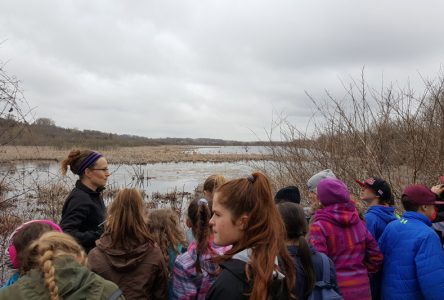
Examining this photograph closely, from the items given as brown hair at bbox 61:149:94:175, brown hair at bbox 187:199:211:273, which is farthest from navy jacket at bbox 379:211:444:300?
brown hair at bbox 61:149:94:175

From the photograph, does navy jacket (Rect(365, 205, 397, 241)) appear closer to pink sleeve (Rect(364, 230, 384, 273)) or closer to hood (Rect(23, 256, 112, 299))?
pink sleeve (Rect(364, 230, 384, 273))

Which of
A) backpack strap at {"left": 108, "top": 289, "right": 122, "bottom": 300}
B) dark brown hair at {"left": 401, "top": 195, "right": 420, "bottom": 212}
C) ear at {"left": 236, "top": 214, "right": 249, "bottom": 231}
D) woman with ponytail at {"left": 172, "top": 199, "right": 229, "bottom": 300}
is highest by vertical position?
ear at {"left": 236, "top": 214, "right": 249, "bottom": 231}

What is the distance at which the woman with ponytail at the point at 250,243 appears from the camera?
1439 millimetres

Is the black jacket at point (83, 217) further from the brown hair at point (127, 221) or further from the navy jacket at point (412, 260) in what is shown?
the navy jacket at point (412, 260)

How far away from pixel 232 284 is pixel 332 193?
138 centimetres

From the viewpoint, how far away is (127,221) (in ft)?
8.03

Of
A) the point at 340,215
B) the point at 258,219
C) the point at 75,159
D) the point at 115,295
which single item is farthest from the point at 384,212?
the point at 75,159

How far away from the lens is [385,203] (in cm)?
305

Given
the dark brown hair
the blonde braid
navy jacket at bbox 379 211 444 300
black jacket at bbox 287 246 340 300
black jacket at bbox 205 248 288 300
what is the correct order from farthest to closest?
1. the dark brown hair
2. navy jacket at bbox 379 211 444 300
3. black jacket at bbox 287 246 340 300
4. black jacket at bbox 205 248 288 300
5. the blonde braid

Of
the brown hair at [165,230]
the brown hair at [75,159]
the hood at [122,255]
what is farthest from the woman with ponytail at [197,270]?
the brown hair at [75,159]

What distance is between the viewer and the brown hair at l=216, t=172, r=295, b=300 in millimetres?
1554

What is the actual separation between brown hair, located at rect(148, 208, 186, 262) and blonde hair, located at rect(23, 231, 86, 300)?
4.30 feet

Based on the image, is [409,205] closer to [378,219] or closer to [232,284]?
[378,219]

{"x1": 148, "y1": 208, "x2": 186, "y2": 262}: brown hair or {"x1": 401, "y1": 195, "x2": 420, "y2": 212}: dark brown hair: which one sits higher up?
{"x1": 401, "y1": 195, "x2": 420, "y2": 212}: dark brown hair
